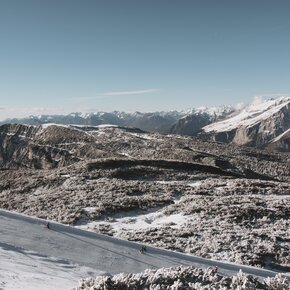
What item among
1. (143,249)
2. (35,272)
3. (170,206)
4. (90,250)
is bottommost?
(170,206)

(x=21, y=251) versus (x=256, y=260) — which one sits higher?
(x=21, y=251)

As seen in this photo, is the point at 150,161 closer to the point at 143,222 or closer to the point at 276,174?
the point at 143,222

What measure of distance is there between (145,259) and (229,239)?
9247mm

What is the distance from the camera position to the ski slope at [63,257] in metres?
14.7

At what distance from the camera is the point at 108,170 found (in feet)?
193

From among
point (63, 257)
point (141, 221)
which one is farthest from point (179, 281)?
point (141, 221)

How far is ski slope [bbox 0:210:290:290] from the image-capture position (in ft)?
48.1

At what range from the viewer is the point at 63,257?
18438 millimetres

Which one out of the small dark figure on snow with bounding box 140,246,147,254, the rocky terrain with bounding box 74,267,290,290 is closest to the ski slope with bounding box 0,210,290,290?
the small dark figure on snow with bounding box 140,246,147,254

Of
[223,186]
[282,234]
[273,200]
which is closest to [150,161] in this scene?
[223,186]

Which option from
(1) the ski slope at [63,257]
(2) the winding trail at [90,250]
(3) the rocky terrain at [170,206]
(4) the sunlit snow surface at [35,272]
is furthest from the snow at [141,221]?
(4) the sunlit snow surface at [35,272]

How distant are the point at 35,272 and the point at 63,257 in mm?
3452

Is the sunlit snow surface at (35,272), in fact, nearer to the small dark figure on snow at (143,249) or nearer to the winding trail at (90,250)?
A: the winding trail at (90,250)

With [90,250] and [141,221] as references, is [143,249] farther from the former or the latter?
[141,221]
